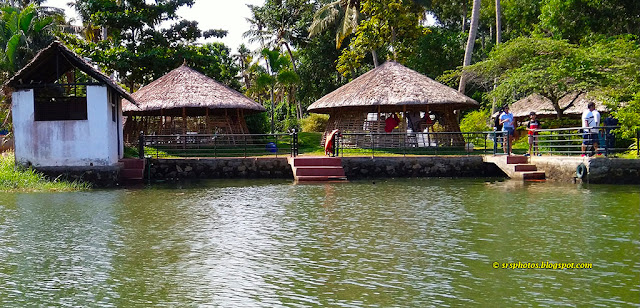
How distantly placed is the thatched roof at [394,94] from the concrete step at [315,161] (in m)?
4.93

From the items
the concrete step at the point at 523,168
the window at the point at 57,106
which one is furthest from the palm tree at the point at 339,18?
the window at the point at 57,106

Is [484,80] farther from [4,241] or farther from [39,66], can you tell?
[4,241]

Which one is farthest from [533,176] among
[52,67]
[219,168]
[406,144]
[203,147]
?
[52,67]

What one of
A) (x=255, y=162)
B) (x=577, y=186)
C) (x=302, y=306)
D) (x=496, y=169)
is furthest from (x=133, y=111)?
(x=302, y=306)

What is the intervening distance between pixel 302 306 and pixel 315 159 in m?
15.8

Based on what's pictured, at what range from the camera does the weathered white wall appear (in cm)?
2070

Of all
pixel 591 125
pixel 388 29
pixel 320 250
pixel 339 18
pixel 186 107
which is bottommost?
pixel 320 250

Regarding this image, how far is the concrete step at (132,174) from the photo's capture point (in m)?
22.3

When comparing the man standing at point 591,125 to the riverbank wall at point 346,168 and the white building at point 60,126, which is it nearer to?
the riverbank wall at point 346,168

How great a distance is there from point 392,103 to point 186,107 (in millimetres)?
8738

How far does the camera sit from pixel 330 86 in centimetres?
4694

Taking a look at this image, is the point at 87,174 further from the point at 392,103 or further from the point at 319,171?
the point at 392,103

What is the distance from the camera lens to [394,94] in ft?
90.0

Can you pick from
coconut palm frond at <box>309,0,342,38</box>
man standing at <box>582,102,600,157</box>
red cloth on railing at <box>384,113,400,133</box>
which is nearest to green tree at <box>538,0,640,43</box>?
red cloth on railing at <box>384,113,400,133</box>
